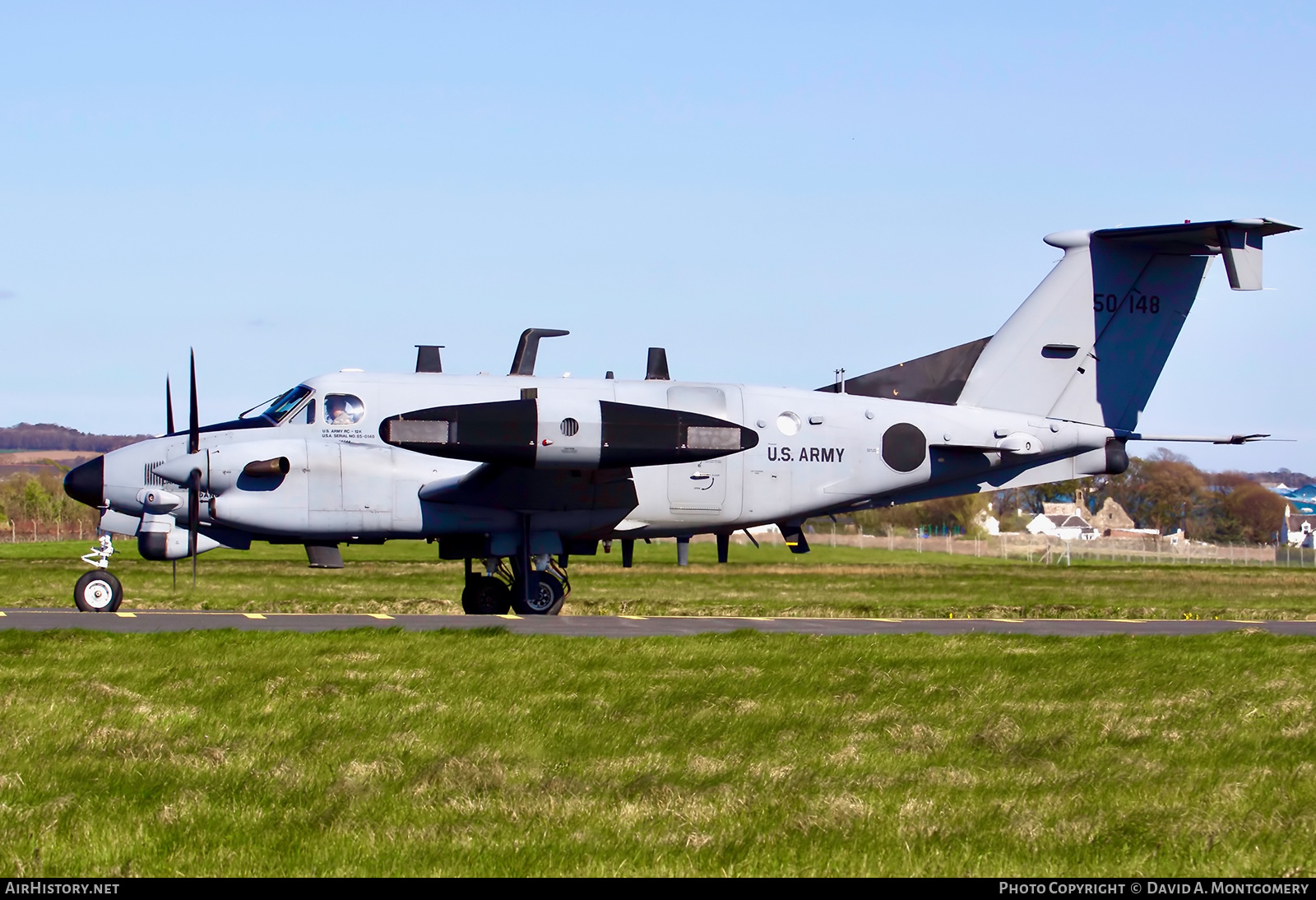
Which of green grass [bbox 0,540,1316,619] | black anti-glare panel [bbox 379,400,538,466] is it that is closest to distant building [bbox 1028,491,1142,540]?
green grass [bbox 0,540,1316,619]

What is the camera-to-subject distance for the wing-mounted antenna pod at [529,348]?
21.9 metres

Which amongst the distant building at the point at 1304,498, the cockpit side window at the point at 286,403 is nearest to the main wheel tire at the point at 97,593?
the cockpit side window at the point at 286,403

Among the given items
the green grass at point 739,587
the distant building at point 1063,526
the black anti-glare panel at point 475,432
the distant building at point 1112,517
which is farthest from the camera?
the distant building at point 1112,517

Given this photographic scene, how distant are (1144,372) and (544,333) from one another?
10.7 m

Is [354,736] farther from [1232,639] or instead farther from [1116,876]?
[1232,639]

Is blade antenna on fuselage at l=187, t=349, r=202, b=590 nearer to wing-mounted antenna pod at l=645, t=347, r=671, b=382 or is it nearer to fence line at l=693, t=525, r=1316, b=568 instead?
wing-mounted antenna pod at l=645, t=347, r=671, b=382

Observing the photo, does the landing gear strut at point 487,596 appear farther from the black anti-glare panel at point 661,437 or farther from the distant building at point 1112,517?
the distant building at point 1112,517

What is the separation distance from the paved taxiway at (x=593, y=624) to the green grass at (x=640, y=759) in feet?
7.23

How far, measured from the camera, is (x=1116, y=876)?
6.20 metres

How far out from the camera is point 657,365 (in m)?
22.0

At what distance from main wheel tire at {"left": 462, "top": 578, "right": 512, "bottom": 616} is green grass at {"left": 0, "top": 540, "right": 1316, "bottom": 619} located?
6.73ft

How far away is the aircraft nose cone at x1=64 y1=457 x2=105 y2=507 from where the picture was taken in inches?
805

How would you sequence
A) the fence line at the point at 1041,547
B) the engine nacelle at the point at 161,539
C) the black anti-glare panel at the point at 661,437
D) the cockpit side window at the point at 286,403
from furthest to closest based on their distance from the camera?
1. the fence line at the point at 1041,547
2. the cockpit side window at the point at 286,403
3. the engine nacelle at the point at 161,539
4. the black anti-glare panel at the point at 661,437
